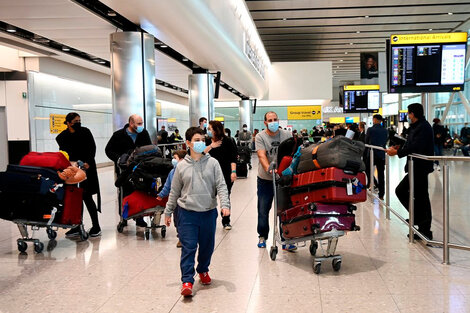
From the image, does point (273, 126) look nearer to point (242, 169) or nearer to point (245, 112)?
point (242, 169)

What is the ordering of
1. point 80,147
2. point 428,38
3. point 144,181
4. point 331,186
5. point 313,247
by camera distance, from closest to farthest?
point 331,186, point 313,247, point 144,181, point 80,147, point 428,38

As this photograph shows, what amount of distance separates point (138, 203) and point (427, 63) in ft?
18.9

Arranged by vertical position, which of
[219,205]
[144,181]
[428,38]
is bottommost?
[219,205]

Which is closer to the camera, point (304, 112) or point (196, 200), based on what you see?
point (196, 200)

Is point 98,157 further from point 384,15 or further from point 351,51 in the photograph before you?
point 351,51

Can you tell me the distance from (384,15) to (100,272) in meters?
22.1

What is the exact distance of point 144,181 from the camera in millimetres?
7035

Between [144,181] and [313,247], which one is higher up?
[144,181]

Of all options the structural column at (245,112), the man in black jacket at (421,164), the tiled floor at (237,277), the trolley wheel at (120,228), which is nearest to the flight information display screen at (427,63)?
the man in black jacket at (421,164)

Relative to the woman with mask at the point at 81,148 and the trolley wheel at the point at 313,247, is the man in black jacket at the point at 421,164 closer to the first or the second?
the trolley wheel at the point at 313,247

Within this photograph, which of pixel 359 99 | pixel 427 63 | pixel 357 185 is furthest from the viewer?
pixel 359 99

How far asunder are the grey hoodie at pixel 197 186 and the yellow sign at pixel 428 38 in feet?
Answer: 20.6

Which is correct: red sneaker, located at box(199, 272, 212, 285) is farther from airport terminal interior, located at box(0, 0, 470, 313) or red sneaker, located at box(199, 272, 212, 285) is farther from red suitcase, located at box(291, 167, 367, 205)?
red suitcase, located at box(291, 167, 367, 205)

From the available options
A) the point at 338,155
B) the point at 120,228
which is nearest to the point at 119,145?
the point at 120,228
